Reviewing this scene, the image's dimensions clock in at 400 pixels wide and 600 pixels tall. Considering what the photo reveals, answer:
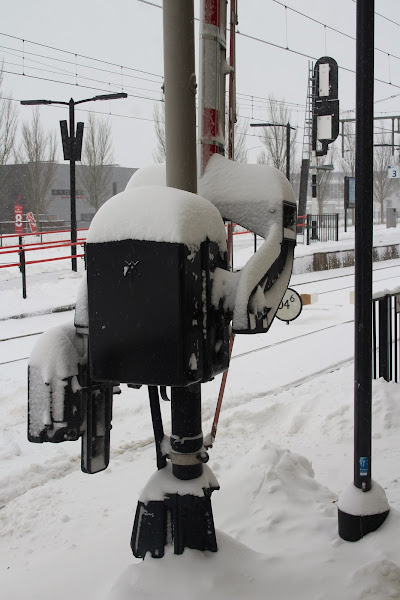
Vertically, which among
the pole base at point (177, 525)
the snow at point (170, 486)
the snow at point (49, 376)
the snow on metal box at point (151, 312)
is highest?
the snow on metal box at point (151, 312)

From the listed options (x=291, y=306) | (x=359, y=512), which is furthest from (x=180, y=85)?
(x=291, y=306)

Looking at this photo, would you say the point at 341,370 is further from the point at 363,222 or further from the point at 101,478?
the point at 363,222

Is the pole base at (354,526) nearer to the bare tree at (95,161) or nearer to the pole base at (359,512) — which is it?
the pole base at (359,512)

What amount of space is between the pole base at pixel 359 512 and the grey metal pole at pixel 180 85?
171 centimetres

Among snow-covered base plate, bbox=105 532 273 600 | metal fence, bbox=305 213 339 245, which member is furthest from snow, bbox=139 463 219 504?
metal fence, bbox=305 213 339 245

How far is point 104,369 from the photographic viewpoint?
221 centimetres

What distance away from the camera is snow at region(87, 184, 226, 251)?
207cm

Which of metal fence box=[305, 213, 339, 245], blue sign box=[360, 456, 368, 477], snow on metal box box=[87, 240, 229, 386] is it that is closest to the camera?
snow on metal box box=[87, 240, 229, 386]

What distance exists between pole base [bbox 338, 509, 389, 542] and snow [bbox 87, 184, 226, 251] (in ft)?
5.07

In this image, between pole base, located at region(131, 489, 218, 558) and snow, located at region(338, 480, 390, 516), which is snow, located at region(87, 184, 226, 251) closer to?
pole base, located at region(131, 489, 218, 558)

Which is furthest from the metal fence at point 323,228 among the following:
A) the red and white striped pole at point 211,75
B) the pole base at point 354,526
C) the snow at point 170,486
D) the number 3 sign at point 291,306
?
the snow at point 170,486

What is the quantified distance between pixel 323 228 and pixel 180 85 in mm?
25759

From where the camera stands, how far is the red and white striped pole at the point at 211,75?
2.49m

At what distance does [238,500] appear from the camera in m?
3.51
